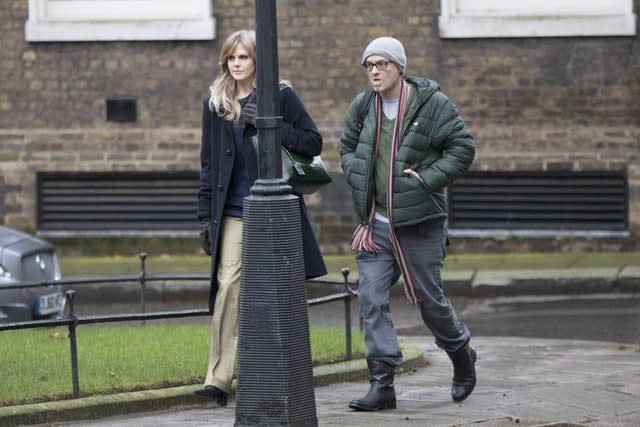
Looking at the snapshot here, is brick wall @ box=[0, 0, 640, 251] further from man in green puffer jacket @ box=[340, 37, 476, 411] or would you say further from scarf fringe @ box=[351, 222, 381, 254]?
scarf fringe @ box=[351, 222, 381, 254]

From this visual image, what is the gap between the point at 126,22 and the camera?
16281 millimetres

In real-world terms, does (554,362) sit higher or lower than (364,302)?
lower

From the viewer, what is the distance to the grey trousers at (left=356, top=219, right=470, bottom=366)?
24.9 feet

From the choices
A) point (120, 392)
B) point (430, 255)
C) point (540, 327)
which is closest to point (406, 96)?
point (430, 255)

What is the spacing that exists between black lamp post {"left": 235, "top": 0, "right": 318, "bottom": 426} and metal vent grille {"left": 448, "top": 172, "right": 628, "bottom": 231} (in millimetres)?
9471

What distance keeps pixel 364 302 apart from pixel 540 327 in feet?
14.3

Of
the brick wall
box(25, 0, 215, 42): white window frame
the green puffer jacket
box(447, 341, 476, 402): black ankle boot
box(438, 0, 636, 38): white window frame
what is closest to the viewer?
the green puffer jacket

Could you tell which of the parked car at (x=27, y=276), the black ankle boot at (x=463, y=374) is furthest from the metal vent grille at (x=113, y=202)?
the black ankle boot at (x=463, y=374)

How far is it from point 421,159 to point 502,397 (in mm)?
1404

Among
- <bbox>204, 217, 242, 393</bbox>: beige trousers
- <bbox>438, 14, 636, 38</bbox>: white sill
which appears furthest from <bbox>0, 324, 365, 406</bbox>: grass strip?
<bbox>438, 14, 636, 38</bbox>: white sill

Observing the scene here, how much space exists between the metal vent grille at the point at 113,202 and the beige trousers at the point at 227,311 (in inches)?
345

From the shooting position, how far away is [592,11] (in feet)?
52.2

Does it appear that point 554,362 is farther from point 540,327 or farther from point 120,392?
point 120,392

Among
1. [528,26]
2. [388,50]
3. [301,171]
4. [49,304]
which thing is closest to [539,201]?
[528,26]
